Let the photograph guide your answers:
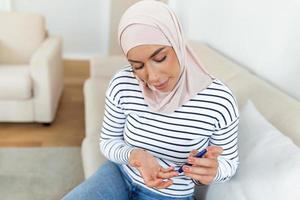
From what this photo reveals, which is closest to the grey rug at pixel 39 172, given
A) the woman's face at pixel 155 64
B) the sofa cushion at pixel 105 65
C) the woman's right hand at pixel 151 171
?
the sofa cushion at pixel 105 65

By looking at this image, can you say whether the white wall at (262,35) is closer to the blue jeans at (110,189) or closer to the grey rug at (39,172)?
the blue jeans at (110,189)

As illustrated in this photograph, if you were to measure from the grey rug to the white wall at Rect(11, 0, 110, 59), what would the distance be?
93.7 inches

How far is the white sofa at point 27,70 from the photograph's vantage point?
2.48 metres

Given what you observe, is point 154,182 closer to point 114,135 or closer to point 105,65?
point 114,135

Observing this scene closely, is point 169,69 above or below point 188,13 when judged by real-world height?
above

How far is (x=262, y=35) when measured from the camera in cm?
164

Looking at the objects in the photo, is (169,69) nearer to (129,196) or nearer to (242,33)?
(129,196)

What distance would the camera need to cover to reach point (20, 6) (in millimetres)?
4227

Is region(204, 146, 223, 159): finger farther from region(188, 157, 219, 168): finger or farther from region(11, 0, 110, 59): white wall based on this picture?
region(11, 0, 110, 59): white wall

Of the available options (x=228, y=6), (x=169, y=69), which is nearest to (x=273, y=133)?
(x=169, y=69)

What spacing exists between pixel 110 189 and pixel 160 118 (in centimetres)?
28

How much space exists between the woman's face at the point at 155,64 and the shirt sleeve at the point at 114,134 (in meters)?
0.18

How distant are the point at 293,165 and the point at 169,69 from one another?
0.41 m

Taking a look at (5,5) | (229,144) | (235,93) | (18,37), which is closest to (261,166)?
(229,144)
